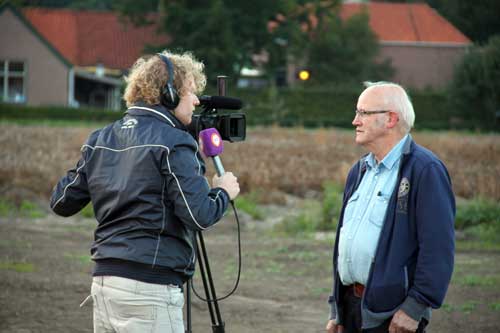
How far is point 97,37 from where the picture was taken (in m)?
64.0

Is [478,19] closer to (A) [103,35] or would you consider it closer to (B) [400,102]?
(B) [400,102]

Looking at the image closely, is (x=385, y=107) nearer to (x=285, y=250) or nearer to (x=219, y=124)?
(x=219, y=124)

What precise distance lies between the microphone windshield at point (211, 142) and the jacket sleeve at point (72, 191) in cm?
52

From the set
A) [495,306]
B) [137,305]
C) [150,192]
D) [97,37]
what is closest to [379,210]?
[150,192]

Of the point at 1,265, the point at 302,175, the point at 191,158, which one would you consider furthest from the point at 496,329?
the point at 302,175

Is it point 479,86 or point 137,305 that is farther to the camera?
point 479,86

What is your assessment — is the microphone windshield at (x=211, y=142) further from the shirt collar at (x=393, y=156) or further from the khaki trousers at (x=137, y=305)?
the shirt collar at (x=393, y=156)

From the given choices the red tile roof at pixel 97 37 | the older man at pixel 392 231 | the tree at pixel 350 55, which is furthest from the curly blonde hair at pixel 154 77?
the red tile roof at pixel 97 37

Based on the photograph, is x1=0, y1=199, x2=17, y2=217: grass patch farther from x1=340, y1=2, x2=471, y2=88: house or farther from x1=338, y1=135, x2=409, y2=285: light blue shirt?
x1=340, y1=2, x2=471, y2=88: house

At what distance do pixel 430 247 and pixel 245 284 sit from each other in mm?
6156

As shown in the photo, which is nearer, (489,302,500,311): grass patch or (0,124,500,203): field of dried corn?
(489,302,500,311): grass patch

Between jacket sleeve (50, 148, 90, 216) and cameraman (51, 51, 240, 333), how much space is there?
2.9 inches

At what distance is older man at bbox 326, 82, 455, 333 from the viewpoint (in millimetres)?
4016

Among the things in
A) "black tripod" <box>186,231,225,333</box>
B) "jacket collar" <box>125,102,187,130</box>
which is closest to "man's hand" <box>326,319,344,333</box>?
"black tripod" <box>186,231,225,333</box>
